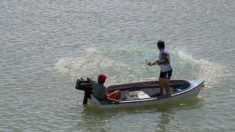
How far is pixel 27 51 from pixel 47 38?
7.09 feet

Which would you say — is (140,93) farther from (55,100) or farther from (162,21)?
(162,21)

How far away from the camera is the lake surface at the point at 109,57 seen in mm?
16578

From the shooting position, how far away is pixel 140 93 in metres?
17.9

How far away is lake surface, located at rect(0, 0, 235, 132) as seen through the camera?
16.6 meters

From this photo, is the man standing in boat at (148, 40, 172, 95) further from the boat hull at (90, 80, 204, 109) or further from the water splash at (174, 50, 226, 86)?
the water splash at (174, 50, 226, 86)

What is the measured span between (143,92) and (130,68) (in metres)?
2.96

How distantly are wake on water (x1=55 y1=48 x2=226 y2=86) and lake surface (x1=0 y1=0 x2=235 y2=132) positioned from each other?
0.12 ft

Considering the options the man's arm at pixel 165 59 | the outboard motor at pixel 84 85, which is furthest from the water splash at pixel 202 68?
the outboard motor at pixel 84 85

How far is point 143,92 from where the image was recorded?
18.0m

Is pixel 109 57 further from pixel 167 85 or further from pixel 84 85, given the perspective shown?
pixel 84 85

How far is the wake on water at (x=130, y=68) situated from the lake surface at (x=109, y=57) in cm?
4

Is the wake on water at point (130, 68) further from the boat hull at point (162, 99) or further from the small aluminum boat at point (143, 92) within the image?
the boat hull at point (162, 99)

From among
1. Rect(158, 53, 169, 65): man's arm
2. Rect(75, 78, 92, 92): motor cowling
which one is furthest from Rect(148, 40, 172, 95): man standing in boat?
Rect(75, 78, 92, 92): motor cowling

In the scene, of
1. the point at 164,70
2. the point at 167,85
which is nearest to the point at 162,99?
the point at 167,85
